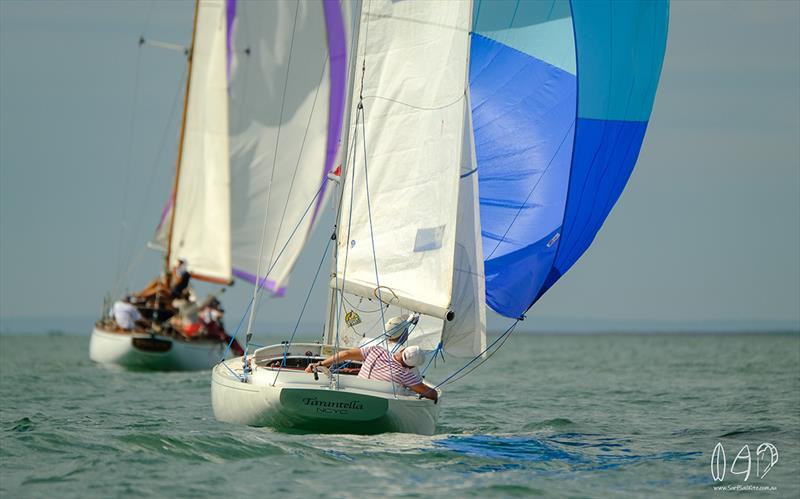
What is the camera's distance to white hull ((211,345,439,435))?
46.1 feet

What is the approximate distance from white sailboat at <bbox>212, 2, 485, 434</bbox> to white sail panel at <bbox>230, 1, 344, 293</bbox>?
17.1 metres

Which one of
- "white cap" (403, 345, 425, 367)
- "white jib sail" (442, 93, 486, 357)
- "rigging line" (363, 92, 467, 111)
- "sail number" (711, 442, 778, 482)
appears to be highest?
"rigging line" (363, 92, 467, 111)

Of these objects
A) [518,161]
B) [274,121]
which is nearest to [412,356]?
[518,161]

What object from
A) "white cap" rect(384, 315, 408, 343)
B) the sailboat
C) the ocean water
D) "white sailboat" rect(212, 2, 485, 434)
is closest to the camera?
the ocean water

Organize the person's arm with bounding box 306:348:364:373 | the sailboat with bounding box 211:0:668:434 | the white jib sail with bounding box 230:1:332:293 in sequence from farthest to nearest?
the white jib sail with bounding box 230:1:332:293, the sailboat with bounding box 211:0:668:434, the person's arm with bounding box 306:348:364:373

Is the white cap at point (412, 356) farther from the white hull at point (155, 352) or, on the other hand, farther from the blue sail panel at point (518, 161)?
the white hull at point (155, 352)

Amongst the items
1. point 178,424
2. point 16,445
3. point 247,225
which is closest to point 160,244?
point 247,225

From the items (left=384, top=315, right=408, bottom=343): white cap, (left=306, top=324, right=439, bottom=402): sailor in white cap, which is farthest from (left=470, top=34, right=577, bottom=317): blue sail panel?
(left=306, top=324, right=439, bottom=402): sailor in white cap

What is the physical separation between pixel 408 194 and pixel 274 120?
18855mm

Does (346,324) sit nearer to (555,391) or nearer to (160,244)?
(555,391)

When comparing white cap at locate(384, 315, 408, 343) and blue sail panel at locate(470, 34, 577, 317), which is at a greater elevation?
blue sail panel at locate(470, 34, 577, 317)

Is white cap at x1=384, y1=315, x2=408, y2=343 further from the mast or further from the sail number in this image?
the mast

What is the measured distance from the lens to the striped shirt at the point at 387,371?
14586mm

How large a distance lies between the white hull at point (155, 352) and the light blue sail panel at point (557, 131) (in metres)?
12.6
